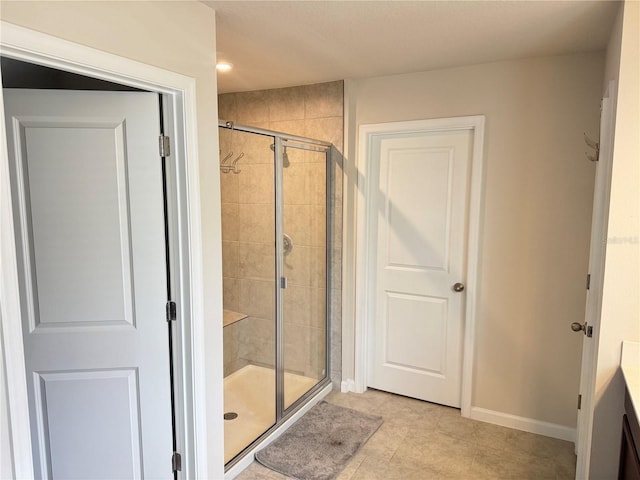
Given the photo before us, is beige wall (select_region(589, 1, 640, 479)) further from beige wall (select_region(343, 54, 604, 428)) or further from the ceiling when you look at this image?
beige wall (select_region(343, 54, 604, 428))

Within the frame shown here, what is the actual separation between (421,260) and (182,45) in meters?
2.12

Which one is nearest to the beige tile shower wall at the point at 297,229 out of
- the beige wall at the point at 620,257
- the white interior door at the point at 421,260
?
the white interior door at the point at 421,260

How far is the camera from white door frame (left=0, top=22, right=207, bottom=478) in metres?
1.17

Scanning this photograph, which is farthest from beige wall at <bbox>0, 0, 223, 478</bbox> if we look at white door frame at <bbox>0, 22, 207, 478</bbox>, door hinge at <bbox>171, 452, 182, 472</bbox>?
door hinge at <bbox>171, 452, 182, 472</bbox>

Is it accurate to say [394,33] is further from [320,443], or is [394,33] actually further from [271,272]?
[320,443]

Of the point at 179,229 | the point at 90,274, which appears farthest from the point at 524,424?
the point at 90,274

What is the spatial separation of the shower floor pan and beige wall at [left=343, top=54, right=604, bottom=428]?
1.27m

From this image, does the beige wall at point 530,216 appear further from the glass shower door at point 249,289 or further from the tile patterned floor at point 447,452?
the glass shower door at point 249,289

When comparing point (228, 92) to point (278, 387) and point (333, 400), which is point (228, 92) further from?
point (333, 400)

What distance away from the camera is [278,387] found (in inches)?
118

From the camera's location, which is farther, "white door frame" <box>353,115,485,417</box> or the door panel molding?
"white door frame" <box>353,115,485,417</box>

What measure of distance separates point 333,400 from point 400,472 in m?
0.93

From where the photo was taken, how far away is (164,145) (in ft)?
6.19

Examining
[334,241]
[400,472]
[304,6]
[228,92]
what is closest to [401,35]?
[304,6]
